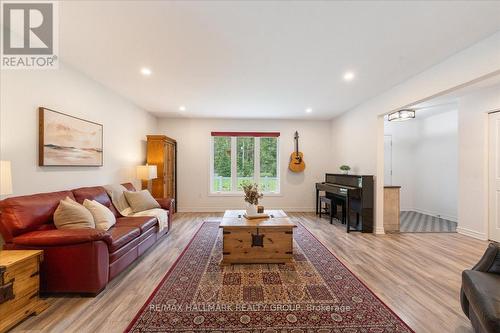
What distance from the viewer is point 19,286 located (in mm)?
1749

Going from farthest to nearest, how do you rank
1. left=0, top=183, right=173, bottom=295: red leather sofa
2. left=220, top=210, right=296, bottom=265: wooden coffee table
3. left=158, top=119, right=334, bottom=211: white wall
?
left=158, top=119, right=334, bottom=211: white wall
left=220, top=210, right=296, bottom=265: wooden coffee table
left=0, top=183, right=173, bottom=295: red leather sofa

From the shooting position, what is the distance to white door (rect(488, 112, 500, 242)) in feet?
12.0

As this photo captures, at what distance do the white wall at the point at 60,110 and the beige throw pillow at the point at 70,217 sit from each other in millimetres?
496

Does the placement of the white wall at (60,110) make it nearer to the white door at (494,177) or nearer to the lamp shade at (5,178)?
the lamp shade at (5,178)

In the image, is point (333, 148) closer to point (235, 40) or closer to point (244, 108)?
point (244, 108)

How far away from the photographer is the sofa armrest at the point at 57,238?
202 cm

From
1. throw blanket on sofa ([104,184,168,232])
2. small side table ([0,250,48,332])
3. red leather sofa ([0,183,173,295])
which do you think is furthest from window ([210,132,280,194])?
small side table ([0,250,48,332])

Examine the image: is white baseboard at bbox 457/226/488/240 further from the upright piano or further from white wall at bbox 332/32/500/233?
the upright piano

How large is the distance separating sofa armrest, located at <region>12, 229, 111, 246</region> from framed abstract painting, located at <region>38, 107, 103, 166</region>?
967mm

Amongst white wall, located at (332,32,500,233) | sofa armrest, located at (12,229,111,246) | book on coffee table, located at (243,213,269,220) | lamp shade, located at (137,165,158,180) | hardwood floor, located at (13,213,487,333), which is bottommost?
hardwood floor, located at (13,213,487,333)

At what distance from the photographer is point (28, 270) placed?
6.03ft

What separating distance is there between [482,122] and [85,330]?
19.9 feet

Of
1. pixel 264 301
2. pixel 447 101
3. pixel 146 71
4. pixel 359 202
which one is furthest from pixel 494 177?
pixel 146 71

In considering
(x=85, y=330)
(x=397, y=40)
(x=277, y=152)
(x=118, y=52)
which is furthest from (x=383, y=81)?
(x=85, y=330)
